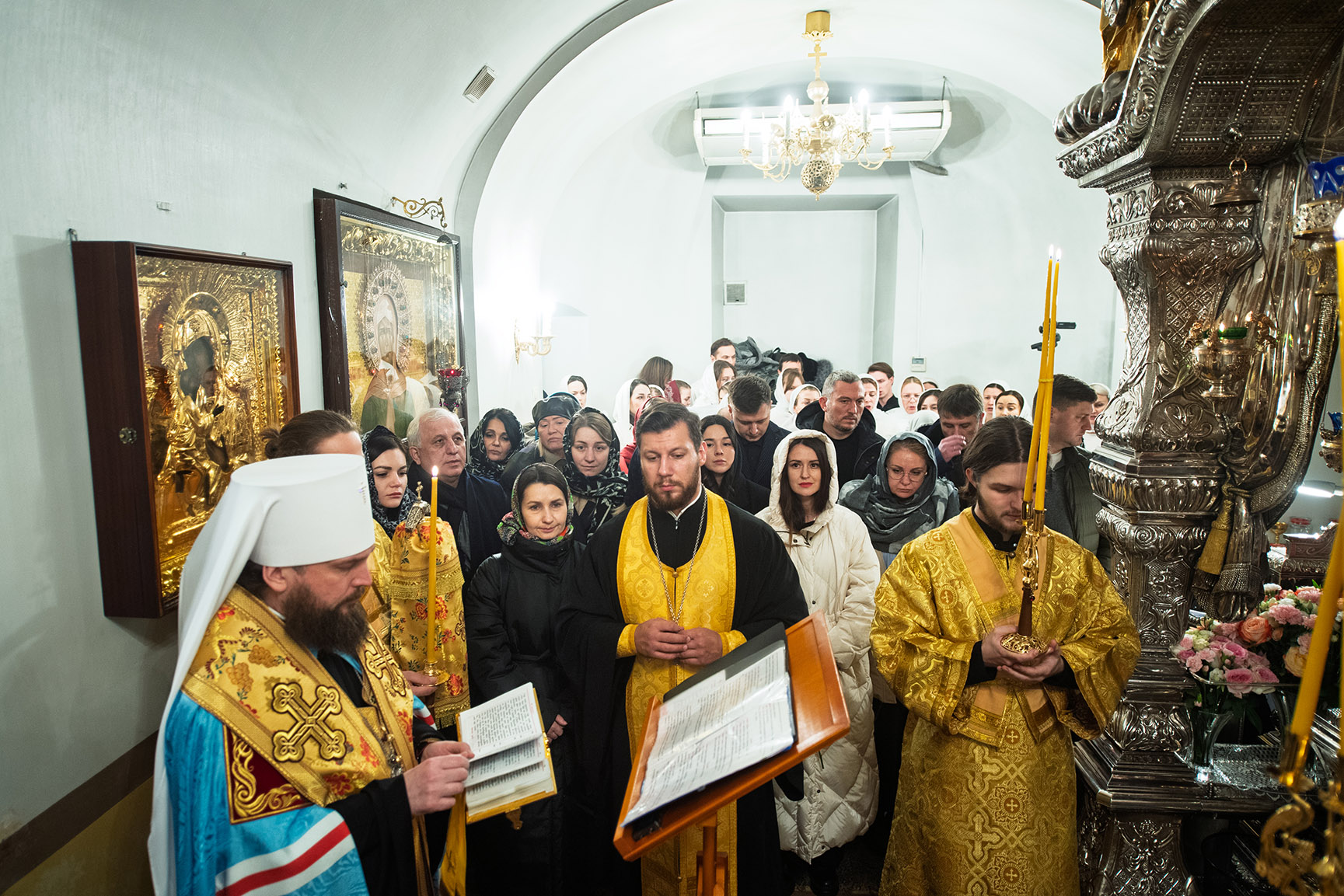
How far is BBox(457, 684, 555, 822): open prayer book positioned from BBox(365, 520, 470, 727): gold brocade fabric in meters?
0.92

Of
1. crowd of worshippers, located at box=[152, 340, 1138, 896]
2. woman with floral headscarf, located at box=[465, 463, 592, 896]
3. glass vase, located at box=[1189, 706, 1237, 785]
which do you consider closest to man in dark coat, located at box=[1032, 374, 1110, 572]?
crowd of worshippers, located at box=[152, 340, 1138, 896]

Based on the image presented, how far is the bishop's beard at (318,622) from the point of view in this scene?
1.88m

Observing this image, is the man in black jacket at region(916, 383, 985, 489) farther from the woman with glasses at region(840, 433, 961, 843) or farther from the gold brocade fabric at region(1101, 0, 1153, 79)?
the gold brocade fabric at region(1101, 0, 1153, 79)

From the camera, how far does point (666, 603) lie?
283 cm

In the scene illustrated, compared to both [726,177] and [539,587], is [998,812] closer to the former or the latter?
[539,587]

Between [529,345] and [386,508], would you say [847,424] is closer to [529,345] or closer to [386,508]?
[386,508]

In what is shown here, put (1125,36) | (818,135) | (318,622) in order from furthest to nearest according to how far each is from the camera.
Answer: (818,135), (1125,36), (318,622)

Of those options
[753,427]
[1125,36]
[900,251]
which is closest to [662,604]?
[753,427]

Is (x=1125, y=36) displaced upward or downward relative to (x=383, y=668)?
upward

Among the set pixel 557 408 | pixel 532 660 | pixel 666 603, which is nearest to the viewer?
A: pixel 666 603

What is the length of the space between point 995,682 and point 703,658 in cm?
87

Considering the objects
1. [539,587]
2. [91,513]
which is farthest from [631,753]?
[91,513]

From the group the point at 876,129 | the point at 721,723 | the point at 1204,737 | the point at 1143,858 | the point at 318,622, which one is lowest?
the point at 1143,858

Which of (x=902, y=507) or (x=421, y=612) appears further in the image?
(x=902, y=507)
